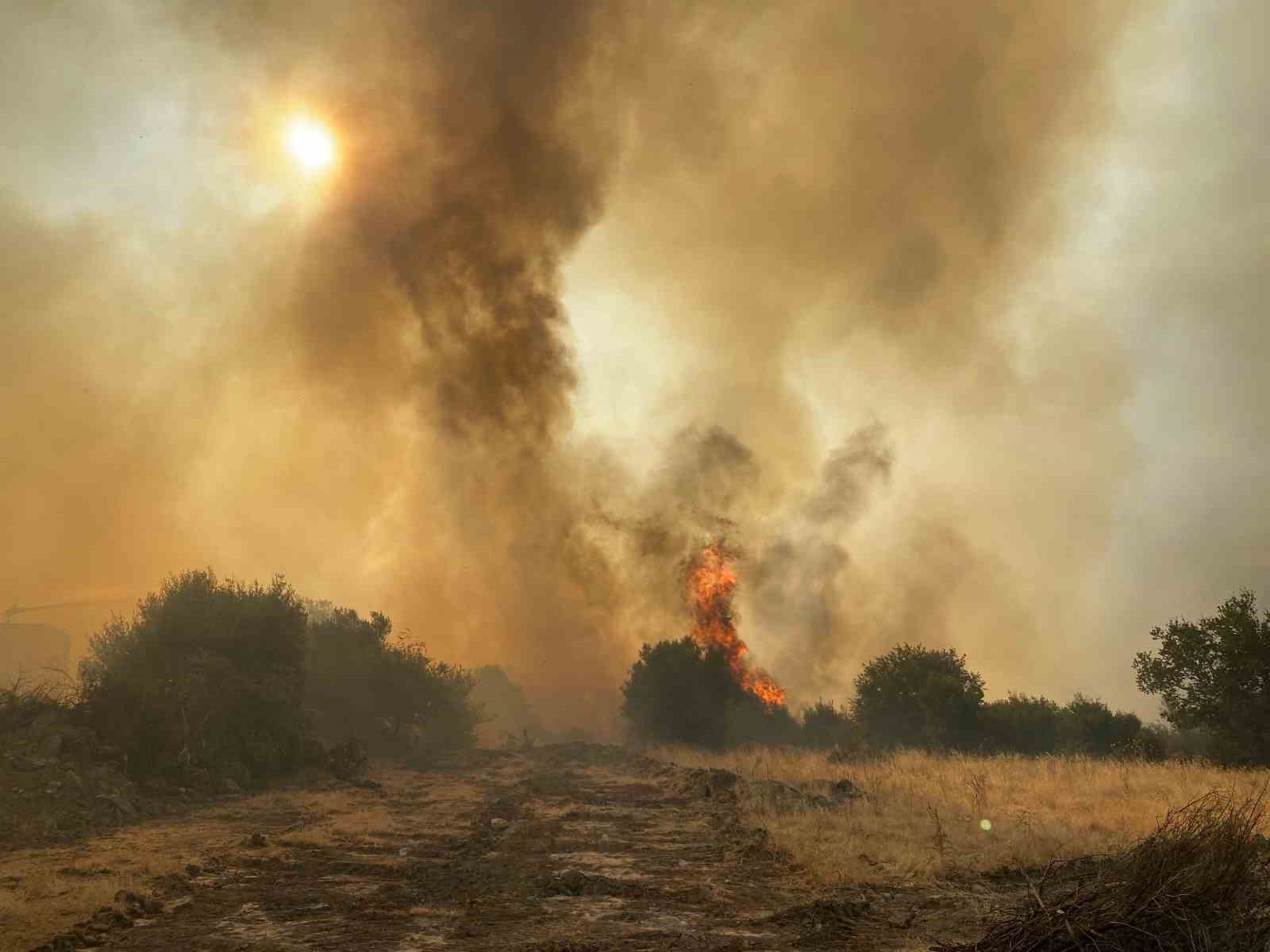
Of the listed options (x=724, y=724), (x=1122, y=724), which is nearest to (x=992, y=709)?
(x=1122, y=724)

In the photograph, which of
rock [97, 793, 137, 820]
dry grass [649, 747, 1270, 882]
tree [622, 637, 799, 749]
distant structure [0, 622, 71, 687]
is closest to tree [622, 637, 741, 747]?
tree [622, 637, 799, 749]

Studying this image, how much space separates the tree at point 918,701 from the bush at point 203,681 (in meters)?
34.5

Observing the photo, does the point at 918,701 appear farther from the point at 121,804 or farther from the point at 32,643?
the point at 32,643

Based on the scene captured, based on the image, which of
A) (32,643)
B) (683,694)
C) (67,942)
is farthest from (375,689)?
(32,643)

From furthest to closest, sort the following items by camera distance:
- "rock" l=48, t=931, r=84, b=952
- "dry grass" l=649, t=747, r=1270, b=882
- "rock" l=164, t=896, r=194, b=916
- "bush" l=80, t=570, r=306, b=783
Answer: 1. "bush" l=80, t=570, r=306, b=783
2. "dry grass" l=649, t=747, r=1270, b=882
3. "rock" l=164, t=896, r=194, b=916
4. "rock" l=48, t=931, r=84, b=952

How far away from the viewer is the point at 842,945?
844 cm

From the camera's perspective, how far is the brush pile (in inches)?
237

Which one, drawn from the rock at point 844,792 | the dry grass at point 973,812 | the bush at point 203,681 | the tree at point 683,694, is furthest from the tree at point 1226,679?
the bush at point 203,681

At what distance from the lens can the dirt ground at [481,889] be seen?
891 centimetres

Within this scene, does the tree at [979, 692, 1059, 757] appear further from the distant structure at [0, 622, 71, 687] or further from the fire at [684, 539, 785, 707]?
the distant structure at [0, 622, 71, 687]

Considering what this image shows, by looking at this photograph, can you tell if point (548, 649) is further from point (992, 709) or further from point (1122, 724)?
point (1122, 724)

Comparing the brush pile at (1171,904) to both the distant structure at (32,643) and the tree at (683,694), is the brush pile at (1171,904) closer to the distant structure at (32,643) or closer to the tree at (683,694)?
the tree at (683,694)

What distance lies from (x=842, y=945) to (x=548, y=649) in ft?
238

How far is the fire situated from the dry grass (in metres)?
27.0
